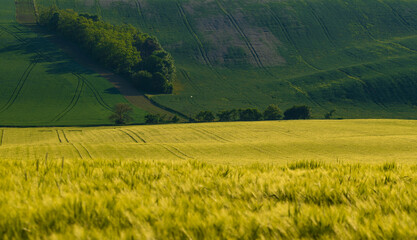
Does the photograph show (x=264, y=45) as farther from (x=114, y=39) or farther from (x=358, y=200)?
(x=358, y=200)

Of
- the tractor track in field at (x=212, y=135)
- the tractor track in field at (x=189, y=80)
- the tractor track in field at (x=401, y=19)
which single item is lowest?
the tractor track in field at (x=189, y=80)

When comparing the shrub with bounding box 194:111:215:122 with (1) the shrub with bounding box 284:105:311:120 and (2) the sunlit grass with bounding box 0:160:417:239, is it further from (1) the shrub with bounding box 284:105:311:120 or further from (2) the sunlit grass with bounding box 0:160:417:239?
(2) the sunlit grass with bounding box 0:160:417:239

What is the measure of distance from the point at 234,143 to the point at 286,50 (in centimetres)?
9311

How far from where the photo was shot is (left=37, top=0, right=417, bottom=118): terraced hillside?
96688 millimetres

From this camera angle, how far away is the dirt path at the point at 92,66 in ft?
278

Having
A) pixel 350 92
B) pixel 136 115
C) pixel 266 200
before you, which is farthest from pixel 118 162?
pixel 350 92

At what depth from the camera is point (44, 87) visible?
91938 mm

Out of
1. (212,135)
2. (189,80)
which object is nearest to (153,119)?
(212,135)

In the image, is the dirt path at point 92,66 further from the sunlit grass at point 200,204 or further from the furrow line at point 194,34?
the sunlit grass at point 200,204

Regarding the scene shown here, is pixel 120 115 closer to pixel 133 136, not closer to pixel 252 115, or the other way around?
pixel 252 115

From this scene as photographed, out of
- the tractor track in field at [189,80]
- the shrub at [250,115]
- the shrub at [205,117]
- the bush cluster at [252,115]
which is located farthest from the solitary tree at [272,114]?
the tractor track in field at [189,80]

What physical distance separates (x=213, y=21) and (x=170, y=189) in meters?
131

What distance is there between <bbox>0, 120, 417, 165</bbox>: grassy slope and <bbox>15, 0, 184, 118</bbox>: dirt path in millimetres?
27905

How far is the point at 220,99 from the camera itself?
9381cm
